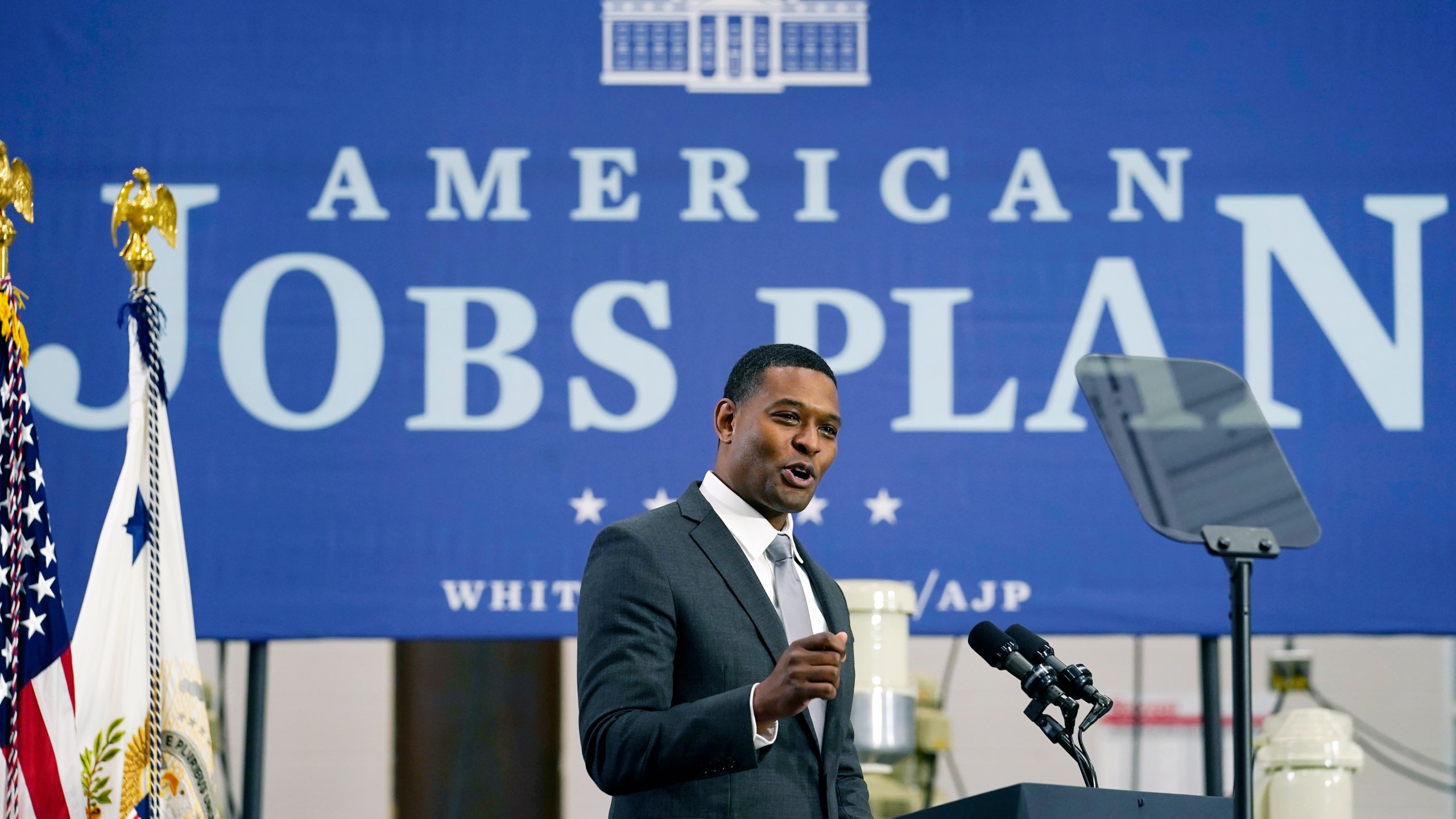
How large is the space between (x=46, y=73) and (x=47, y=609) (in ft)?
5.15

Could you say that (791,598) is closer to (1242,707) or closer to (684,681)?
(684,681)

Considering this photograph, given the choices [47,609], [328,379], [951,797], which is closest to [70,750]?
[47,609]

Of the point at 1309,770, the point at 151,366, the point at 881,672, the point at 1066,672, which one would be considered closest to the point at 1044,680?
the point at 1066,672

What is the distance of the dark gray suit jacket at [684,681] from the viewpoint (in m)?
1.89

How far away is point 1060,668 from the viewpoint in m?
2.11

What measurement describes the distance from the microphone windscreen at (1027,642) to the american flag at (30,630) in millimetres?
1750

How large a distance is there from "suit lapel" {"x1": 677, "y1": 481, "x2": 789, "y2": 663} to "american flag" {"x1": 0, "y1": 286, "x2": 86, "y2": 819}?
1388 millimetres

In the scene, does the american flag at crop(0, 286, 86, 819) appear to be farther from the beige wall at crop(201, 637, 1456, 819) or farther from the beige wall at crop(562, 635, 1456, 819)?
the beige wall at crop(562, 635, 1456, 819)

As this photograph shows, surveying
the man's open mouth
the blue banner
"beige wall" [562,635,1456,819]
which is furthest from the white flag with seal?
"beige wall" [562,635,1456,819]

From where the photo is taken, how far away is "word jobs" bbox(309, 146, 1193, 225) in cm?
378

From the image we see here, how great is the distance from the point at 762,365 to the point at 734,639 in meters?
0.41

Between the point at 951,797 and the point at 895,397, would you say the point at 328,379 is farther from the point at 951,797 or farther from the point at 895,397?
the point at 951,797

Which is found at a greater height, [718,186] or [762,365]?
[718,186]

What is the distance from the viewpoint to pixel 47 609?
2877mm
